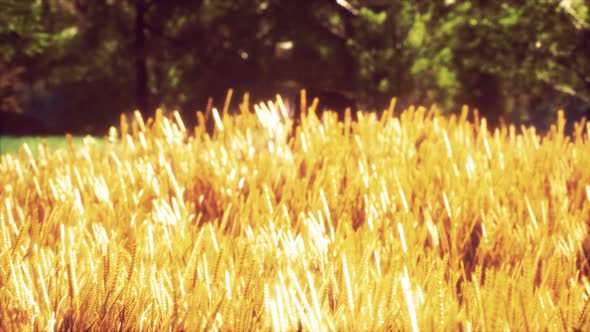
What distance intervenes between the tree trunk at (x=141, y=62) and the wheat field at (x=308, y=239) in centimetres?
638

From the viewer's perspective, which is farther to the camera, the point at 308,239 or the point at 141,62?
the point at 141,62

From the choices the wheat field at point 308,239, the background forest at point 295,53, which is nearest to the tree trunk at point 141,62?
the background forest at point 295,53

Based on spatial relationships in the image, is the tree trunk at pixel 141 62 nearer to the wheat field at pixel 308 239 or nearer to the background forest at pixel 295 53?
the background forest at pixel 295 53

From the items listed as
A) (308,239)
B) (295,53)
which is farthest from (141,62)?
(308,239)

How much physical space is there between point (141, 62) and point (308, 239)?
8212 mm

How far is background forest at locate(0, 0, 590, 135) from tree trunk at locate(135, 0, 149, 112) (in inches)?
0.8

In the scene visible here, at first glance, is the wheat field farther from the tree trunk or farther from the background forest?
the tree trunk

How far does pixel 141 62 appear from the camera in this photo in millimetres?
8859

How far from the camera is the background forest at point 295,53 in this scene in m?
5.64

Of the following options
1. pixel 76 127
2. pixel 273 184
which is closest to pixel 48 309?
pixel 273 184

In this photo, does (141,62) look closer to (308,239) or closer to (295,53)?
(295,53)

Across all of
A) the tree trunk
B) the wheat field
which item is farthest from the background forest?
the wheat field

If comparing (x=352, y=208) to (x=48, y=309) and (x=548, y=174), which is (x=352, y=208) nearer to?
(x=548, y=174)

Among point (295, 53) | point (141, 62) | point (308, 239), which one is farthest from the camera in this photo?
point (295, 53)
